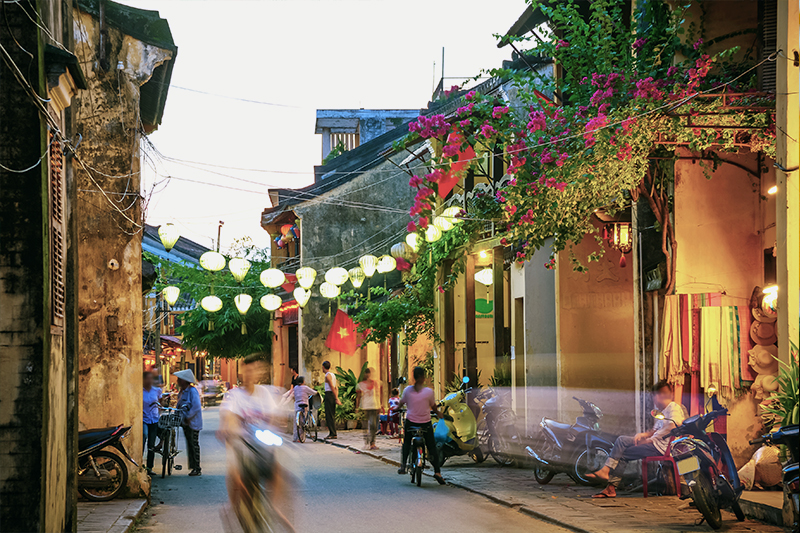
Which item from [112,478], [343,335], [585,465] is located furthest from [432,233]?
[343,335]

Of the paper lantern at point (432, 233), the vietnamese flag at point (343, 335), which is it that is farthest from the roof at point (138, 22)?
the vietnamese flag at point (343, 335)

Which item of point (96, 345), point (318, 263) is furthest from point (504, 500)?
point (318, 263)

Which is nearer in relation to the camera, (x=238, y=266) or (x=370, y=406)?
(x=370, y=406)

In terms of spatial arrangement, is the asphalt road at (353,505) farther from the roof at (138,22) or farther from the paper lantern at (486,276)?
the roof at (138,22)

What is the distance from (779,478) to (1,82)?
9.37 meters

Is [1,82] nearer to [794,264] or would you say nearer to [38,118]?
[38,118]

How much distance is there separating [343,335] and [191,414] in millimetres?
14798

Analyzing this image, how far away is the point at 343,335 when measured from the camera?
1152 inches

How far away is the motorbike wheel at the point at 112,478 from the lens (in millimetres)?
11438

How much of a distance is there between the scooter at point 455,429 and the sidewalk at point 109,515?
4909 millimetres

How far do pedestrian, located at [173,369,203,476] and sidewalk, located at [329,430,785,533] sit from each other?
169 inches

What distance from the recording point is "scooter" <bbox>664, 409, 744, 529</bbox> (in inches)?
347

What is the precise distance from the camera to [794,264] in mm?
8812

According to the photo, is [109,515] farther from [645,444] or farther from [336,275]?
[336,275]
